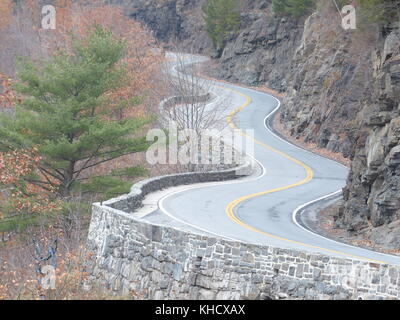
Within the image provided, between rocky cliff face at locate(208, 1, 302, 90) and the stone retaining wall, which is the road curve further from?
rocky cliff face at locate(208, 1, 302, 90)

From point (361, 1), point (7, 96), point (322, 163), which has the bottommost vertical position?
point (322, 163)

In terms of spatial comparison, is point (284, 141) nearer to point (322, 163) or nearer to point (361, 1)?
point (322, 163)

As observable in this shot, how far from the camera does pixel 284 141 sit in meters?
44.0

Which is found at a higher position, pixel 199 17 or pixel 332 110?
pixel 199 17

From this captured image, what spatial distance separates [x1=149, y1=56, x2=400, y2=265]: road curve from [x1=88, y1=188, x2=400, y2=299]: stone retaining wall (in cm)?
122

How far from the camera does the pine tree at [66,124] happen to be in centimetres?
2752

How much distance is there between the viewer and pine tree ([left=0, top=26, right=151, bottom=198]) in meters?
27.5

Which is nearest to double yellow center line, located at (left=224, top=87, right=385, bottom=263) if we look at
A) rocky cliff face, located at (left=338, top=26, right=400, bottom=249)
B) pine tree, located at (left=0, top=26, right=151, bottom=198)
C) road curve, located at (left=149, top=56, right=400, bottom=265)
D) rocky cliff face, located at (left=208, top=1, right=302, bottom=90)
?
road curve, located at (left=149, top=56, right=400, bottom=265)

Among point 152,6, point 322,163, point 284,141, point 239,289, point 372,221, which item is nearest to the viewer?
point 239,289

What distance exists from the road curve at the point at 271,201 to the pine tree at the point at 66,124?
4273 millimetres

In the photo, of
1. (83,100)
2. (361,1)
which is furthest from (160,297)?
(361,1)

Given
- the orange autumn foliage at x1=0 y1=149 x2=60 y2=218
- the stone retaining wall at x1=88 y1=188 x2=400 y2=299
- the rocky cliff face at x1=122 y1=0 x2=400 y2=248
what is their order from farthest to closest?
the orange autumn foliage at x1=0 y1=149 x2=60 y2=218
the rocky cliff face at x1=122 y1=0 x2=400 y2=248
the stone retaining wall at x1=88 y1=188 x2=400 y2=299

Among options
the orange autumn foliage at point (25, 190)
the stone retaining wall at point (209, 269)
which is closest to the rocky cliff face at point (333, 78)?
the stone retaining wall at point (209, 269)

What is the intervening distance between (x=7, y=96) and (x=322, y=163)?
968 inches
